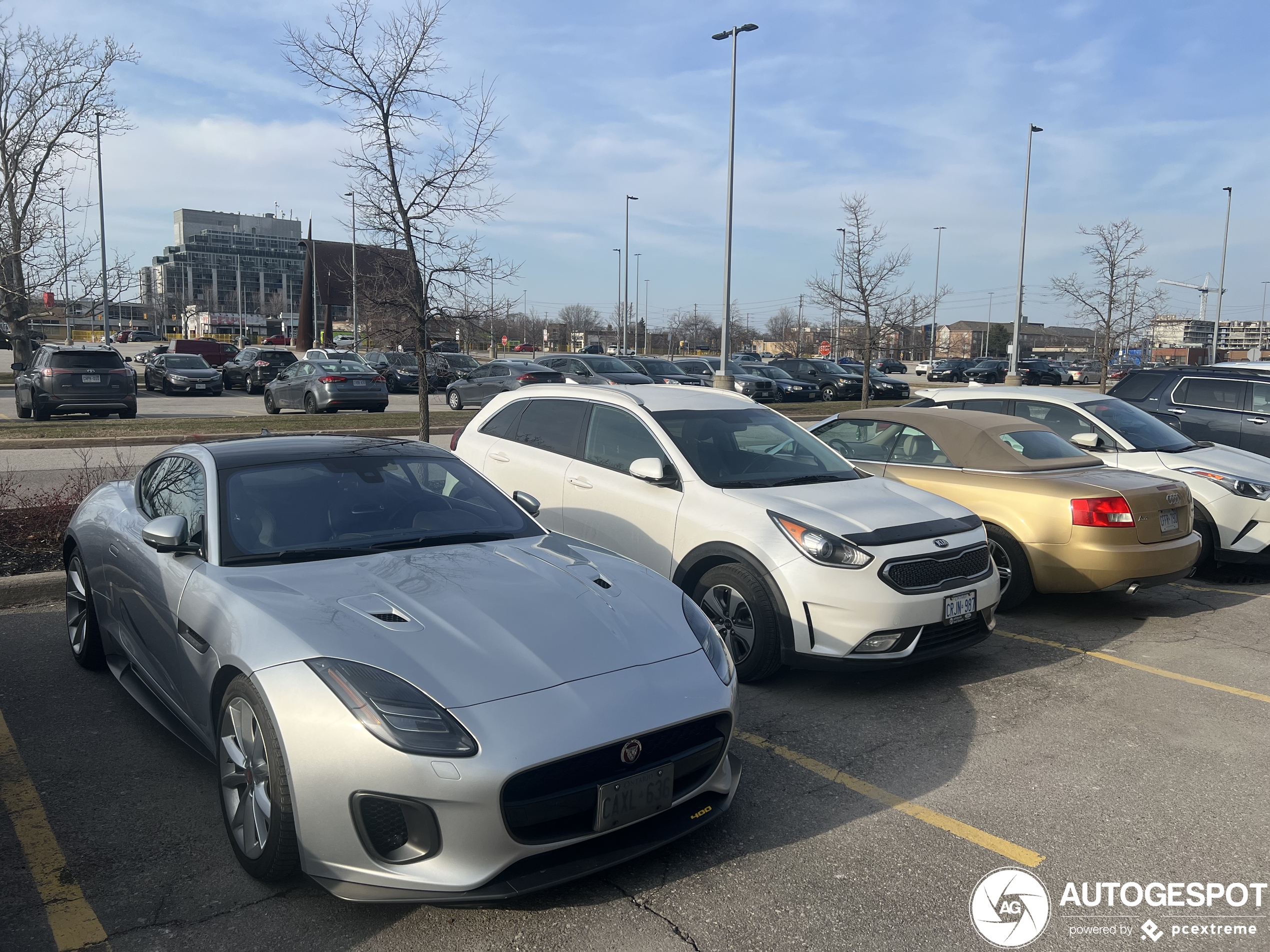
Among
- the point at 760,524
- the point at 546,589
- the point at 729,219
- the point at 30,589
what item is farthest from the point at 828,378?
the point at 546,589

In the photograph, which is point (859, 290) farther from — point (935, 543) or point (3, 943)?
point (3, 943)

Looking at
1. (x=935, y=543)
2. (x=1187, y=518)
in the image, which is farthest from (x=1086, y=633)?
(x=935, y=543)

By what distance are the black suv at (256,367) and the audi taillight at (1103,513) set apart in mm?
32239

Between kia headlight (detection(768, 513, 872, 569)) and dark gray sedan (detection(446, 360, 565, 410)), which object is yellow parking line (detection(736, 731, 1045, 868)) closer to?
kia headlight (detection(768, 513, 872, 569))

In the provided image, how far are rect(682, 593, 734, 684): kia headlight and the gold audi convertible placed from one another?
3192 millimetres

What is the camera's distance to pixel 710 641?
3.71 m

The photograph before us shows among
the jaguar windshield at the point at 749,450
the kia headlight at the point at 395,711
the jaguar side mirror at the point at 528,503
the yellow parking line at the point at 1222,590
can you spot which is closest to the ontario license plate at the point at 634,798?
the kia headlight at the point at 395,711

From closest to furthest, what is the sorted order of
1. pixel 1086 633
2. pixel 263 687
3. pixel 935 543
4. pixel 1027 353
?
1. pixel 263 687
2. pixel 935 543
3. pixel 1086 633
4. pixel 1027 353

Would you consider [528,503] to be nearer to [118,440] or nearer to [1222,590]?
[1222,590]

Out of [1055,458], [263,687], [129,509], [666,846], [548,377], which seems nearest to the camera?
[263,687]

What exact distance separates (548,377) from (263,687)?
24.1 metres

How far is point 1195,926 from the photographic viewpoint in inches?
123

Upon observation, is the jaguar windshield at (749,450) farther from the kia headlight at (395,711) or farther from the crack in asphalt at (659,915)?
the kia headlight at (395,711)

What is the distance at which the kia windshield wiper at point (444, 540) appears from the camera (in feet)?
13.5
